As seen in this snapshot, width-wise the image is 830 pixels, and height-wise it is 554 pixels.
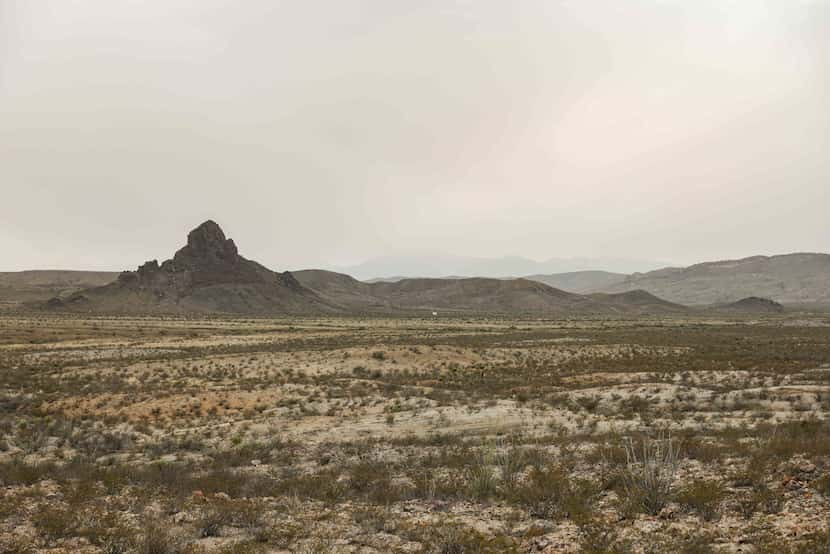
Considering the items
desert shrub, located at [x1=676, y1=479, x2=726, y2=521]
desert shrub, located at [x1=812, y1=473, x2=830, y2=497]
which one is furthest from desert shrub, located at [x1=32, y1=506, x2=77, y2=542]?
desert shrub, located at [x1=812, y1=473, x2=830, y2=497]

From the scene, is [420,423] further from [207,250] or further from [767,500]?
[207,250]

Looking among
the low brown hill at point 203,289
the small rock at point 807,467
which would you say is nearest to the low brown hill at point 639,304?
the low brown hill at point 203,289

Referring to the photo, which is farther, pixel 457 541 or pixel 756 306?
pixel 756 306

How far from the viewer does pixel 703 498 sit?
973 centimetres

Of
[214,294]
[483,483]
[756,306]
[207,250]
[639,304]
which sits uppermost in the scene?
[207,250]

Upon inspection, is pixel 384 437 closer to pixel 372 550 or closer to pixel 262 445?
pixel 262 445

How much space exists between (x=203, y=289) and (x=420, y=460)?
139112 mm

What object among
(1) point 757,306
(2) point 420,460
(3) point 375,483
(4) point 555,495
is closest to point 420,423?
(2) point 420,460

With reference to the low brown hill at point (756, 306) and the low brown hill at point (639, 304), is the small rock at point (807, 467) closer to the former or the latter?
the low brown hill at point (639, 304)

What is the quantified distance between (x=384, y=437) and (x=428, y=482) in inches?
235

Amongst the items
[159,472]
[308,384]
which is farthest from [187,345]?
[159,472]

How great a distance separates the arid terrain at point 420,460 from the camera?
9008 mm

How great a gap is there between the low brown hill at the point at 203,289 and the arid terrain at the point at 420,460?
344ft

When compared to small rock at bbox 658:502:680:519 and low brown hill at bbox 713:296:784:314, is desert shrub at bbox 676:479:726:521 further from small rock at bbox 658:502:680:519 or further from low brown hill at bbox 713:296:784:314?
low brown hill at bbox 713:296:784:314
